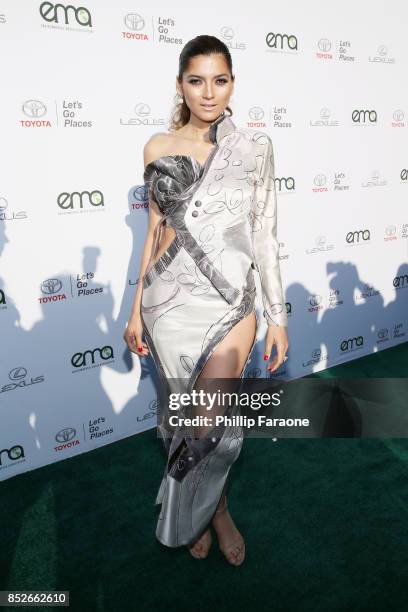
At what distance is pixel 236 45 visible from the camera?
123 inches

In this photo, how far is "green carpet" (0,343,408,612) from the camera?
209cm

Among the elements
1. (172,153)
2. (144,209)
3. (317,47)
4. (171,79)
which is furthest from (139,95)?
(317,47)

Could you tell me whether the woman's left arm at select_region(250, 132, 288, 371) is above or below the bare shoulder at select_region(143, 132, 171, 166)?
below

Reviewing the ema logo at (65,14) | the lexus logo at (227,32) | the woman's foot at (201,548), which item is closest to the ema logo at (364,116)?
the lexus logo at (227,32)

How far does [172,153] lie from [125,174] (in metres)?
1.02

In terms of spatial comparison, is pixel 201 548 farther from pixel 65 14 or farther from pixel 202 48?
pixel 65 14

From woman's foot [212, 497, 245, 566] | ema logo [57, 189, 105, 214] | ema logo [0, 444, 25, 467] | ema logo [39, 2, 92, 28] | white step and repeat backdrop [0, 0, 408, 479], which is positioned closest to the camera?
woman's foot [212, 497, 245, 566]

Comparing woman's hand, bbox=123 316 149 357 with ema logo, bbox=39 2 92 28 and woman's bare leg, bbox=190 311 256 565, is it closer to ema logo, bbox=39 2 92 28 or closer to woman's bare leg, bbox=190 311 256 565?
woman's bare leg, bbox=190 311 256 565

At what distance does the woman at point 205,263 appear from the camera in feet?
6.28

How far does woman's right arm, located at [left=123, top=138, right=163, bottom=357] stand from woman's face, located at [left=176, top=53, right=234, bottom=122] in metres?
0.24

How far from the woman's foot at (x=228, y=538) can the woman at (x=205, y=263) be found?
0.26 meters

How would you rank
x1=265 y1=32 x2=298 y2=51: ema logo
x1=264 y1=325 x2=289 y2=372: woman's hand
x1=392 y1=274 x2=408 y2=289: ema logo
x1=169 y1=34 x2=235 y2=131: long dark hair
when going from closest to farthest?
x1=169 y1=34 x2=235 y2=131: long dark hair
x1=264 y1=325 x2=289 y2=372: woman's hand
x1=265 y1=32 x2=298 y2=51: ema logo
x1=392 y1=274 x2=408 y2=289: ema logo

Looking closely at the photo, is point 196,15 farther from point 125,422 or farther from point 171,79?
point 125,422

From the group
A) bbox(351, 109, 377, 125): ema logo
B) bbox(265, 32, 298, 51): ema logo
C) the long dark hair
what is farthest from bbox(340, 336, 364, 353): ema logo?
the long dark hair
